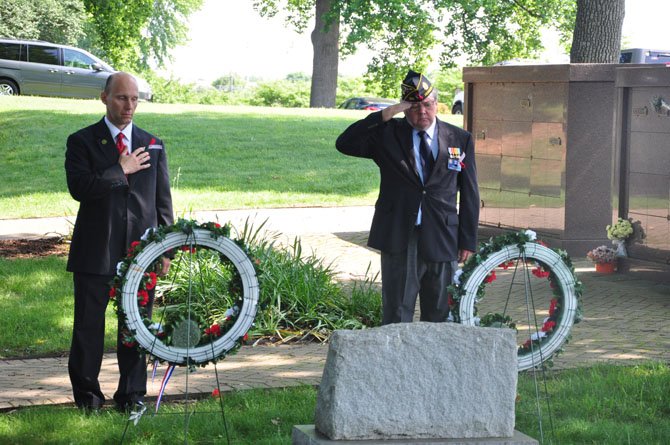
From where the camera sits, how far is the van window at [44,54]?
29438 mm

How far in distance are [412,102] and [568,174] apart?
6741 millimetres

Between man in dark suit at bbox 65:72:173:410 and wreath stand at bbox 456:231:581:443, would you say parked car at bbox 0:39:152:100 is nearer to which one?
man in dark suit at bbox 65:72:173:410

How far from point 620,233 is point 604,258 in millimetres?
378

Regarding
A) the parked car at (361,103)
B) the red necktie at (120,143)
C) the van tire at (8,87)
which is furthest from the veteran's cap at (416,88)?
the parked car at (361,103)

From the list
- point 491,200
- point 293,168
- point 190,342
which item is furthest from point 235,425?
point 293,168

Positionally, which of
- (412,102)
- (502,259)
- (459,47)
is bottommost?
(502,259)

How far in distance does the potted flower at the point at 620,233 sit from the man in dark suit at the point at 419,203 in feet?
17.1

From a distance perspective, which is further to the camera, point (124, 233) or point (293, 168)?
point (293, 168)

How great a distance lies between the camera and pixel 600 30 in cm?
1406

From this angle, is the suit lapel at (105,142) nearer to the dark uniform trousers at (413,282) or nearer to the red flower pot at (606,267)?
the dark uniform trousers at (413,282)

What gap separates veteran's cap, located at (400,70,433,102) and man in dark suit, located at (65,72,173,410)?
1.44 metres

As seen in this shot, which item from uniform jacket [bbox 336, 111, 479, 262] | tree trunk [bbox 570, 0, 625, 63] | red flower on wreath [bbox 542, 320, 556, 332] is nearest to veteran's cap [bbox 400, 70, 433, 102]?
uniform jacket [bbox 336, 111, 479, 262]

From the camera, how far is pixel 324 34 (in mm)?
34656

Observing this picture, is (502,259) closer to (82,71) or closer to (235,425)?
(235,425)
